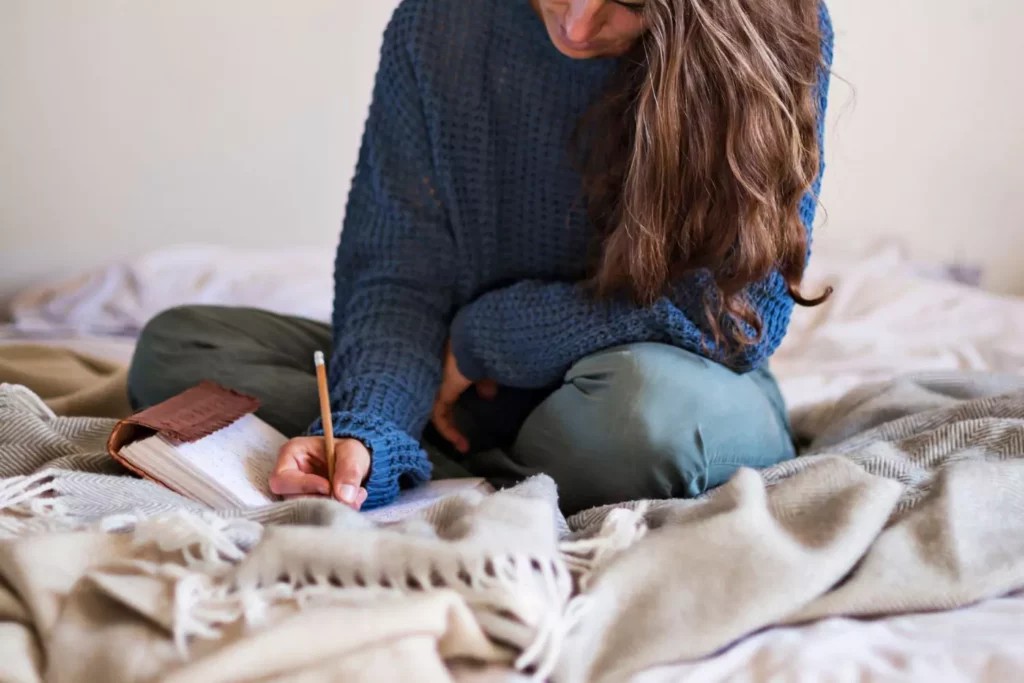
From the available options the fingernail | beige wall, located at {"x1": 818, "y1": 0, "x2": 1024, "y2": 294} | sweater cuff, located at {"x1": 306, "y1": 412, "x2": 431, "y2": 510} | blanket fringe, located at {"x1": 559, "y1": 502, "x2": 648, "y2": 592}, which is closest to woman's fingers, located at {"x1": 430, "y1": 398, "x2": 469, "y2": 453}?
sweater cuff, located at {"x1": 306, "y1": 412, "x2": 431, "y2": 510}

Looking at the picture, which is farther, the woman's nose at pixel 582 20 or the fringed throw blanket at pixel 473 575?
the woman's nose at pixel 582 20

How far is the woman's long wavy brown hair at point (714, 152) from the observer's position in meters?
0.77

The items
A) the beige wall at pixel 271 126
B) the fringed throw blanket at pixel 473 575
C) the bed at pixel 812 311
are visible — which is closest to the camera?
the fringed throw blanket at pixel 473 575

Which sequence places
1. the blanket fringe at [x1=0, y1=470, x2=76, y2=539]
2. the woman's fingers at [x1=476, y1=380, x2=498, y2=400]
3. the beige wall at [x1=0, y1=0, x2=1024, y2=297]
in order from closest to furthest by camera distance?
the blanket fringe at [x1=0, y1=470, x2=76, y2=539] < the woman's fingers at [x1=476, y1=380, x2=498, y2=400] < the beige wall at [x1=0, y1=0, x2=1024, y2=297]

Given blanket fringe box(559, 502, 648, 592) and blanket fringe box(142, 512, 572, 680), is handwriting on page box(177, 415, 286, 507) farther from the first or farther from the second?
blanket fringe box(559, 502, 648, 592)

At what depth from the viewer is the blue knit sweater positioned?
866mm

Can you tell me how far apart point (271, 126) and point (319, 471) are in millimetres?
1057

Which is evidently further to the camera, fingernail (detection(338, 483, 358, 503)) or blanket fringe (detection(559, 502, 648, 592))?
fingernail (detection(338, 483, 358, 503))

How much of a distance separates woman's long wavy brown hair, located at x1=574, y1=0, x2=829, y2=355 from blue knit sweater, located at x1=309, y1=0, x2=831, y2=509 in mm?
32

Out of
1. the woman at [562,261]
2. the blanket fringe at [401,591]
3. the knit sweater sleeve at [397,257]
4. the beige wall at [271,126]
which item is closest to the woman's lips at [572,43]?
the woman at [562,261]

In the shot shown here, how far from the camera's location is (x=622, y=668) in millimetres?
508

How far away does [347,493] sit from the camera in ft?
2.33

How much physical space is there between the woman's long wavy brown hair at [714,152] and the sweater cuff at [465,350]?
5.8 inches

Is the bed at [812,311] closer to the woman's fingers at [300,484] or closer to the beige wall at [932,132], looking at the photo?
the beige wall at [932,132]
